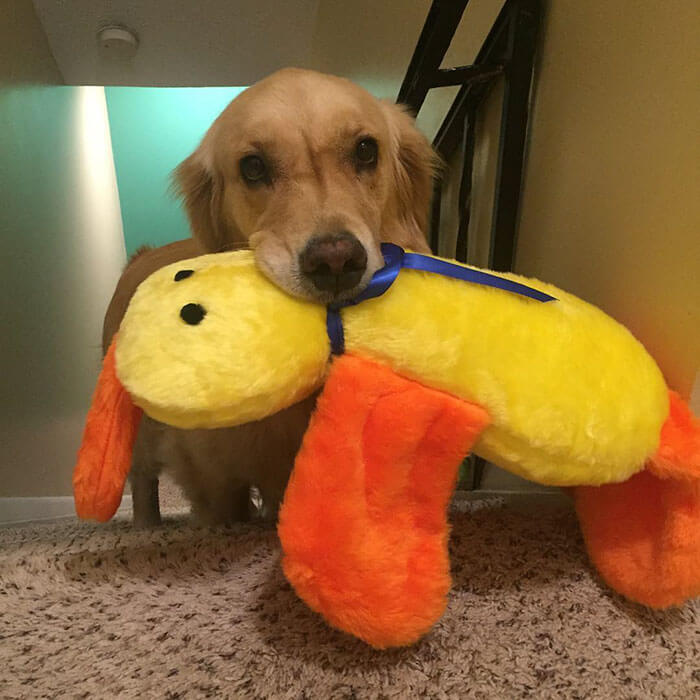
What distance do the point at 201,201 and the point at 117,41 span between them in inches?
77.5

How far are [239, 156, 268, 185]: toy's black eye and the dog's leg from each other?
766 mm

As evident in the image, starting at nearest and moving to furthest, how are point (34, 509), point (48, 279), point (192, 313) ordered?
1. point (192, 313)
2. point (34, 509)
3. point (48, 279)

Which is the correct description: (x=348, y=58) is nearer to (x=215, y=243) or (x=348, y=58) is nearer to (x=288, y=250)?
(x=215, y=243)

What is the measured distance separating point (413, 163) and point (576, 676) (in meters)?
1.03

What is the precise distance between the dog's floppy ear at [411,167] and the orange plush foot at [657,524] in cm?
70

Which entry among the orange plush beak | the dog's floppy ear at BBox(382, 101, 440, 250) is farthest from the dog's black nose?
the dog's floppy ear at BBox(382, 101, 440, 250)

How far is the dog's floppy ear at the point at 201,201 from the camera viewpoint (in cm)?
123

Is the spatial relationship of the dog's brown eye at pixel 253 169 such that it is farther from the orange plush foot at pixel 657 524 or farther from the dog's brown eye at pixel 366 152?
the orange plush foot at pixel 657 524

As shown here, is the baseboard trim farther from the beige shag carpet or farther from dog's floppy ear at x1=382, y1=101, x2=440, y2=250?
dog's floppy ear at x1=382, y1=101, x2=440, y2=250

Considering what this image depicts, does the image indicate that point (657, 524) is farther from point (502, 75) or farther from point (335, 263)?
point (502, 75)

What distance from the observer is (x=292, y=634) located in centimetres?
64

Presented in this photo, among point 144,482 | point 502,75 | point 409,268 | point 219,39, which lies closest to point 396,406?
point 409,268

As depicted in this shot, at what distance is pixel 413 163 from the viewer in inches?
51.1

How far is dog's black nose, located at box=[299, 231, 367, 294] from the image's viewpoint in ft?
2.21
